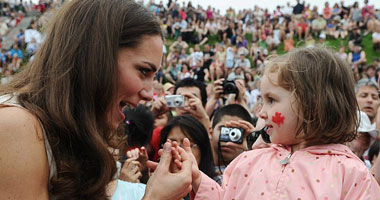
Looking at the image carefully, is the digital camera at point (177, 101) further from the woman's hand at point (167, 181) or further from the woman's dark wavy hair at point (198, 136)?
the woman's hand at point (167, 181)

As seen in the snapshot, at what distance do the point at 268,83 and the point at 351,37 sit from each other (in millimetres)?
18127

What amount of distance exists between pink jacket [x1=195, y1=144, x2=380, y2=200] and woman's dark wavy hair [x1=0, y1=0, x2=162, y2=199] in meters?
0.63

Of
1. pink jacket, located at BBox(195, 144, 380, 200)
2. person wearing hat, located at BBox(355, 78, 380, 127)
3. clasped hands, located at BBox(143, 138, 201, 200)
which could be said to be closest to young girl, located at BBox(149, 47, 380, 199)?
pink jacket, located at BBox(195, 144, 380, 200)

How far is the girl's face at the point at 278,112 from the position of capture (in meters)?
2.00

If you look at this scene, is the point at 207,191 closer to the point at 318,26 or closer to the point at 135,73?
the point at 135,73

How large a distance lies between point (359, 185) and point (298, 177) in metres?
0.26

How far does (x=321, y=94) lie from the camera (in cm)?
200

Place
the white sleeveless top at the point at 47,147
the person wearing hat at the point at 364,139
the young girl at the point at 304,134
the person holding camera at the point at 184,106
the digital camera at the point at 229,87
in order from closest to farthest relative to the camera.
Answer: the white sleeveless top at the point at 47,147 → the young girl at the point at 304,134 → the person wearing hat at the point at 364,139 → the person holding camera at the point at 184,106 → the digital camera at the point at 229,87

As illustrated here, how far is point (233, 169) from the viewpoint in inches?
86.4

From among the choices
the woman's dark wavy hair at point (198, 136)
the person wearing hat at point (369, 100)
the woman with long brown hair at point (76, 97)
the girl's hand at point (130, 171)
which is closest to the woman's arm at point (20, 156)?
the woman with long brown hair at point (76, 97)

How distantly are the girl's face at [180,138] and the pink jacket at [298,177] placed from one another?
5.17 ft

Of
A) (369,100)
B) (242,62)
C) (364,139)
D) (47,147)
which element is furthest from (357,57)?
(47,147)

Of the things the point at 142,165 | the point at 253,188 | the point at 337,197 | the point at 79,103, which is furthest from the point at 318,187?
the point at 142,165

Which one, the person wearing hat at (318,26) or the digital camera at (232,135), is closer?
the digital camera at (232,135)
